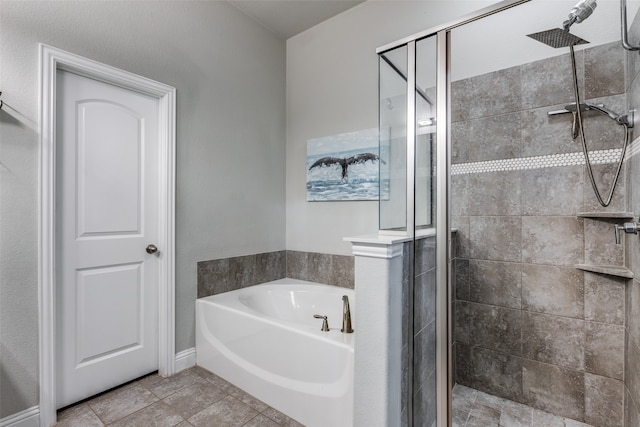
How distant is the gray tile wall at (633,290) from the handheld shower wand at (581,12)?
0.18 m

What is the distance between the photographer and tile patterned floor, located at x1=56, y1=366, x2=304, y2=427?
1782 mm

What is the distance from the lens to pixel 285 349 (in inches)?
73.0

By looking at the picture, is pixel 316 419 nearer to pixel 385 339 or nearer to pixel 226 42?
pixel 385 339

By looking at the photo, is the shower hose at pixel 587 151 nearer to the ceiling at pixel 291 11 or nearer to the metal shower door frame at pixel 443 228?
the metal shower door frame at pixel 443 228

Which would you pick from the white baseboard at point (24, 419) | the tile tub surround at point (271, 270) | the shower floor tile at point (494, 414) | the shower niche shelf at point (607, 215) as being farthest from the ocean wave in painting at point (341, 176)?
the white baseboard at point (24, 419)

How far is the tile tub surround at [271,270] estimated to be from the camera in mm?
2545

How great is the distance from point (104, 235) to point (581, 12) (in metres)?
2.80

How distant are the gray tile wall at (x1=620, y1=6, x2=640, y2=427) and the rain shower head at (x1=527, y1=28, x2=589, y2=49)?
204 millimetres

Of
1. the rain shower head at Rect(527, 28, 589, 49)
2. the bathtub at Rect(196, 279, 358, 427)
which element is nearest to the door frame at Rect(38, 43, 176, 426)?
the bathtub at Rect(196, 279, 358, 427)

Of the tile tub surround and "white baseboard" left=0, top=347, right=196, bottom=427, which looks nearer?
"white baseboard" left=0, top=347, right=196, bottom=427

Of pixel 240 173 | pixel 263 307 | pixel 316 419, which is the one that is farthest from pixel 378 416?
pixel 240 173

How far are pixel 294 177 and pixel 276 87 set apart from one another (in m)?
0.87

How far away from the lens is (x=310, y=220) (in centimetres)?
301

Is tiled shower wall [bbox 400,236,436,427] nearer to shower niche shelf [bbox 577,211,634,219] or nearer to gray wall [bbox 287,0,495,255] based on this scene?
shower niche shelf [bbox 577,211,634,219]
